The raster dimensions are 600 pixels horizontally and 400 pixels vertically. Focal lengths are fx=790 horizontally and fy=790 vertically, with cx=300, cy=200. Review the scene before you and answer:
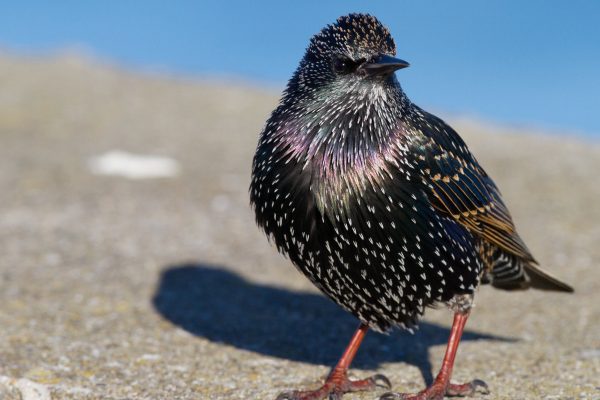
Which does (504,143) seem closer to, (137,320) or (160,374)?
(137,320)

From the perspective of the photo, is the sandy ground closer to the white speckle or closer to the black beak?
the white speckle

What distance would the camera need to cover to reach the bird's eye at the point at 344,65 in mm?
4320

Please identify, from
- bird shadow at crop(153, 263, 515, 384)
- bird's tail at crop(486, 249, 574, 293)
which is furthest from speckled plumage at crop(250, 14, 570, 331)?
bird shadow at crop(153, 263, 515, 384)

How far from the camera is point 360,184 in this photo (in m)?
4.29

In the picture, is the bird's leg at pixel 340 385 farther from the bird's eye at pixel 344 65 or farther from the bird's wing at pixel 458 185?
the bird's eye at pixel 344 65

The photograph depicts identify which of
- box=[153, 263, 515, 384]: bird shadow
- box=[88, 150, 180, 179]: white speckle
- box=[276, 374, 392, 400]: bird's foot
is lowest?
box=[276, 374, 392, 400]: bird's foot

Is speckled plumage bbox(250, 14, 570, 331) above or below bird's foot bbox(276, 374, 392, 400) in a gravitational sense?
above

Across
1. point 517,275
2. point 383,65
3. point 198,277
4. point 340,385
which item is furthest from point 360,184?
point 198,277

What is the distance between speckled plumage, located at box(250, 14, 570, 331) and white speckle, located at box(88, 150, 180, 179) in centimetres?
703

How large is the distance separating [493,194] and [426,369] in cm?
130

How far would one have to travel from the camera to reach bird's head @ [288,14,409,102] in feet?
14.1

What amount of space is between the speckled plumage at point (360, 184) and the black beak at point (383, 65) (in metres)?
0.04

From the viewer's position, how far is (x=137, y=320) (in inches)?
261

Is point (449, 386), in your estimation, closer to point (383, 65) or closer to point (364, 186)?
point (364, 186)
